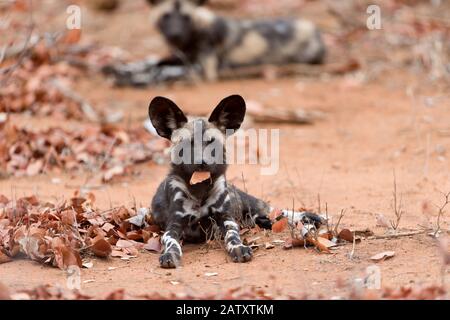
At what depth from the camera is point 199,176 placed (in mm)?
4762

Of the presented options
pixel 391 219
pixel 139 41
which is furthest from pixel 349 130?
pixel 139 41

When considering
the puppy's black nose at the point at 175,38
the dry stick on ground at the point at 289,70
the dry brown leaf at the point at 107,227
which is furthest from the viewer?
the dry stick on ground at the point at 289,70

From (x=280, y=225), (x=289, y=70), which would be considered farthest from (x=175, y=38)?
(x=280, y=225)

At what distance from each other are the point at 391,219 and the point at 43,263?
2.07 meters

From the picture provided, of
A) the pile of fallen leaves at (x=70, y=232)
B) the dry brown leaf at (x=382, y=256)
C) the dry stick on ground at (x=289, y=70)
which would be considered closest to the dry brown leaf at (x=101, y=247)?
the pile of fallen leaves at (x=70, y=232)

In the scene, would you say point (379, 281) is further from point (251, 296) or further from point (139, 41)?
point (139, 41)

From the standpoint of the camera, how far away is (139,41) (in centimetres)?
1291

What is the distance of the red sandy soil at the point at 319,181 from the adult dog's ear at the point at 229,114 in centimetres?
67

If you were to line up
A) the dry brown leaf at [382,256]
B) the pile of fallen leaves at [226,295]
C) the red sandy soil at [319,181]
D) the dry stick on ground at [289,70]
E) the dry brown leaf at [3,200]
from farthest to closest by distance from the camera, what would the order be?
the dry stick on ground at [289,70] → the dry brown leaf at [3,200] → the dry brown leaf at [382,256] → the red sandy soil at [319,181] → the pile of fallen leaves at [226,295]

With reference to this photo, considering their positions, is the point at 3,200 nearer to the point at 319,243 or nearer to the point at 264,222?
the point at 264,222

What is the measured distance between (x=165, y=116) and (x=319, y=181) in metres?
1.93

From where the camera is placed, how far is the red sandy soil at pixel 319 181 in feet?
13.9

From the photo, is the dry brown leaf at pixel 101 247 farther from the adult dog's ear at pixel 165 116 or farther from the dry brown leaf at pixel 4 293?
the dry brown leaf at pixel 4 293

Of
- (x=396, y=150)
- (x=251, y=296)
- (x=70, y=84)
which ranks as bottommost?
(x=251, y=296)
